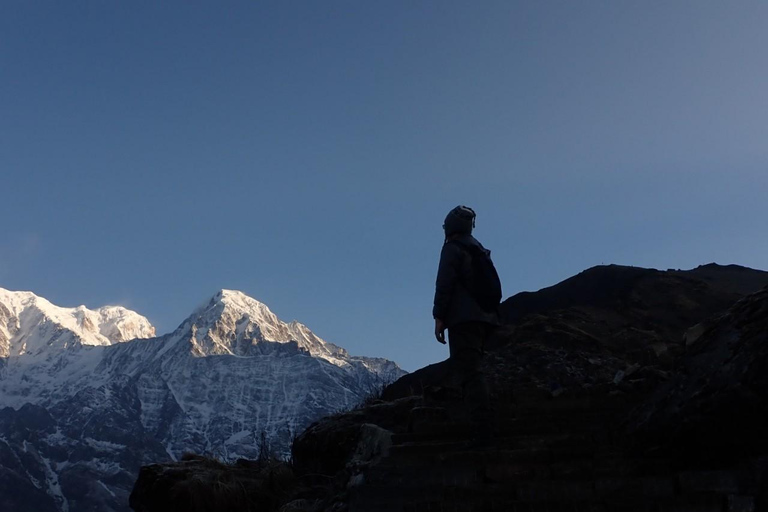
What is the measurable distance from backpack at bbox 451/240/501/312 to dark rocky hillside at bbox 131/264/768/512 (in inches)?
42.1

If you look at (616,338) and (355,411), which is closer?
(355,411)

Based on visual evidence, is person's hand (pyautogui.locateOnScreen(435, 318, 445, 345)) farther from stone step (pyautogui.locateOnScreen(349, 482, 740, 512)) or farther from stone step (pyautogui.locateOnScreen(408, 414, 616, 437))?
stone step (pyautogui.locateOnScreen(349, 482, 740, 512))

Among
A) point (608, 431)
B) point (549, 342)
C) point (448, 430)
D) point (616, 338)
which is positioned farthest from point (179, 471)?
point (616, 338)

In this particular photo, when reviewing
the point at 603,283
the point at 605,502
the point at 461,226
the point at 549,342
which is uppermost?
the point at 603,283

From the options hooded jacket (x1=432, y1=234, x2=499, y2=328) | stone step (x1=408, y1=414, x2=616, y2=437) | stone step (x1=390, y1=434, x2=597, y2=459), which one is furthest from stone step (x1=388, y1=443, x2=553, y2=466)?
hooded jacket (x1=432, y1=234, x2=499, y2=328)

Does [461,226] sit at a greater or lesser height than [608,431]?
greater

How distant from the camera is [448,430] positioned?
733 centimetres

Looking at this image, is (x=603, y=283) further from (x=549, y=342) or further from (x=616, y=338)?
(x=549, y=342)

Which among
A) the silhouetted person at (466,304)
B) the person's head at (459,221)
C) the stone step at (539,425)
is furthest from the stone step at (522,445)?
the person's head at (459,221)

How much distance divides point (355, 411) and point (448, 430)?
10.0 feet

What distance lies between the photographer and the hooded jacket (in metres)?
7.07

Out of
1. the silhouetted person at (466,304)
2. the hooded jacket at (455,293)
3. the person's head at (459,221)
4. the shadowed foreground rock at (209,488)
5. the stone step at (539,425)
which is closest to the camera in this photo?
the stone step at (539,425)

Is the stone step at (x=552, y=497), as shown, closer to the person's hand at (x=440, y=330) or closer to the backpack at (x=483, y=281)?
the person's hand at (x=440, y=330)

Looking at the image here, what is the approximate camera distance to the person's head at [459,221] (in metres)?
7.54
